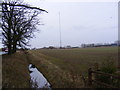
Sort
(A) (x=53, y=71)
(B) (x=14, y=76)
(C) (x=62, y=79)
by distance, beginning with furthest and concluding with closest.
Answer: (A) (x=53, y=71) → (B) (x=14, y=76) → (C) (x=62, y=79)

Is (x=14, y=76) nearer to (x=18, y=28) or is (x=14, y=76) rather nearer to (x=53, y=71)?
(x=53, y=71)

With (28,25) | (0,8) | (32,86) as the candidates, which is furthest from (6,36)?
(32,86)

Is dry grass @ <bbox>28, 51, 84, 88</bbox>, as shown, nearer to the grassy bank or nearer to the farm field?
the grassy bank

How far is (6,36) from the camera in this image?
2877 cm

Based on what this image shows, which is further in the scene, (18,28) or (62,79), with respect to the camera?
(18,28)

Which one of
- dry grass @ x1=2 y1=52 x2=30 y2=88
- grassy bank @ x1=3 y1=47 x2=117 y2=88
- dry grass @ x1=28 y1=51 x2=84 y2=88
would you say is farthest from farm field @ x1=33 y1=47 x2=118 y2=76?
dry grass @ x1=2 y1=52 x2=30 y2=88

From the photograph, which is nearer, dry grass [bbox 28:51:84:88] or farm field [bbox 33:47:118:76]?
dry grass [bbox 28:51:84:88]

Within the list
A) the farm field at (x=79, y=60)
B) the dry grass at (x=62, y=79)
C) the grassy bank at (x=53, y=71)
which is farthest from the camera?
the farm field at (x=79, y=60)

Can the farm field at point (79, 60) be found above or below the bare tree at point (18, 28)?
below

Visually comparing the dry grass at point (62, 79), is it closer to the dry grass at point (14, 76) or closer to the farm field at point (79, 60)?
the farm field at point (79, 60)

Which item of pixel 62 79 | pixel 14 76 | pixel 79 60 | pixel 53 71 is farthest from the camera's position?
pixel 79 60

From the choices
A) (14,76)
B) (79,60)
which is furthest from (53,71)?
(79,60)

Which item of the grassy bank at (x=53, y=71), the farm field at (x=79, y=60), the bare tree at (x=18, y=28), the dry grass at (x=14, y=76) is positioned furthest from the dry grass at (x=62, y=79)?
the bare tree at (x=18, y=28)

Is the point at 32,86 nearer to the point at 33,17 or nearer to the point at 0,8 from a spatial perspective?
the point at 0,8
